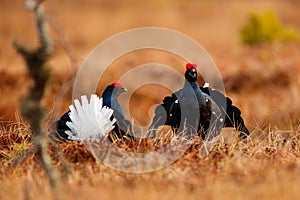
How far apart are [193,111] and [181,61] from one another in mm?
7476

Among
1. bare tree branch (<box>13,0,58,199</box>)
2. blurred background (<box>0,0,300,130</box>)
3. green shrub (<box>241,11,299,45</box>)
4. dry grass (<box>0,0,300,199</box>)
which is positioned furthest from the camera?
green shrub (<box>241,11,299,45</box>)

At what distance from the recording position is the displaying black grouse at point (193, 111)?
5.74 m

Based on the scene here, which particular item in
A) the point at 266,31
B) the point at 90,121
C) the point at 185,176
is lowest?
the point at 185,176

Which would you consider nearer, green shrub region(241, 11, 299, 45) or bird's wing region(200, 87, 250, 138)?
bird's wing region(200, 87, 250, 138)

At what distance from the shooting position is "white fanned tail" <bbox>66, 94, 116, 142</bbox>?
550 cm

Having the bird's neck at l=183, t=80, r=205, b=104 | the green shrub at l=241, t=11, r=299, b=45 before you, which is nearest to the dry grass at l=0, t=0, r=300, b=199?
the bird's neck at l=183, t=80, r=205, b=104

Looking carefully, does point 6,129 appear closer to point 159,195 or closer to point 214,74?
point 159,195

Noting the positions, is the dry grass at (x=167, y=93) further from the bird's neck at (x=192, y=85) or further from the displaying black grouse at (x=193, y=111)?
the bird's neck at (x=192, y=85)

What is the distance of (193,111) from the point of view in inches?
227

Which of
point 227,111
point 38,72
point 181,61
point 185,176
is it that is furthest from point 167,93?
point 38,72

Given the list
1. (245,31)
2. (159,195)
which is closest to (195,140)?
(159,195)

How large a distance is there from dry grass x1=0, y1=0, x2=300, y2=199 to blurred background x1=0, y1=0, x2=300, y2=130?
25 millimetres

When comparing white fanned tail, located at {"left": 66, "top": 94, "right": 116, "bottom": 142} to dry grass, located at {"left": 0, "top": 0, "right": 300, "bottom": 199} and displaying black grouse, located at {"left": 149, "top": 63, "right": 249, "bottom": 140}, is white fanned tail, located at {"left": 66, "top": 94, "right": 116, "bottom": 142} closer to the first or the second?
dry grass, located at {"left": 0, "top": 0, "right": 300, "bottom": 199}

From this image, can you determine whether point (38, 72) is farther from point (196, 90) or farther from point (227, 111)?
point (227, 111)
